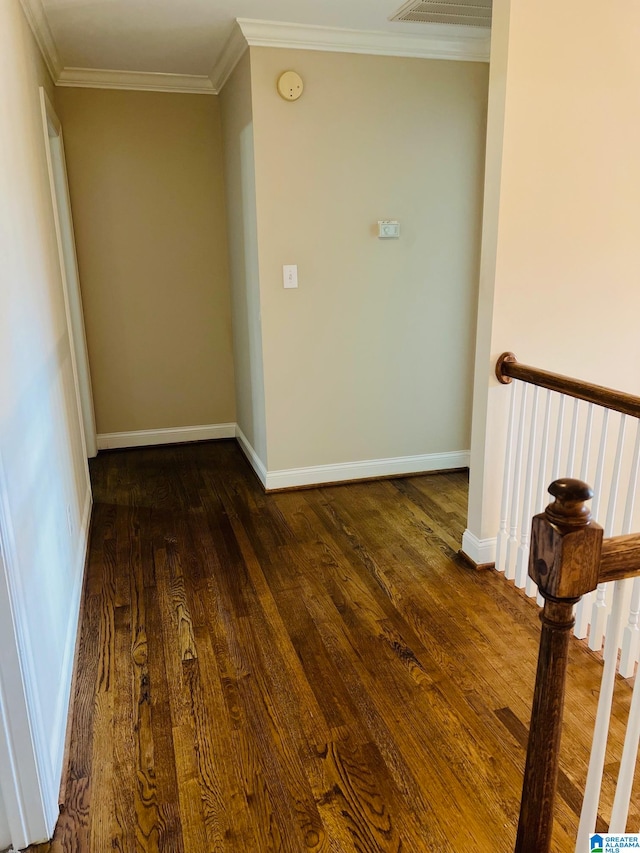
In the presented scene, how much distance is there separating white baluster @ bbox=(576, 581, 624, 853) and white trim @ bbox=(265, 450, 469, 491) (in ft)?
8.89

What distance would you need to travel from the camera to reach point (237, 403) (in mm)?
4652

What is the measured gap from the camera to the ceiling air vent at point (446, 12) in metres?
2.89

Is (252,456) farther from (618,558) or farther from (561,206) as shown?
(618,558)

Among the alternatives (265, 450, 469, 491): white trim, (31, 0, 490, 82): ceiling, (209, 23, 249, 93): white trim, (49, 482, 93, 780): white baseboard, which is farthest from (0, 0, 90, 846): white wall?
(265, 450, 469, 491): white trim

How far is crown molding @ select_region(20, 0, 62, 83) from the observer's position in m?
2.67

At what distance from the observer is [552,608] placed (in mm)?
968

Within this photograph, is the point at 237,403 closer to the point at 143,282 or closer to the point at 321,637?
the point at 143,282

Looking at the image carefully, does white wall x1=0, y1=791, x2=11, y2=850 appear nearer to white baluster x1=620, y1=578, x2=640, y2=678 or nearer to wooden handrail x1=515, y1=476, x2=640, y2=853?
wooden handrail x1=515, y1=476, x2=640, y2=853

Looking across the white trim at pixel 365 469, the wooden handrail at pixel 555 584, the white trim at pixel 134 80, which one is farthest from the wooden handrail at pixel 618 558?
the white trim at pixel 134 80

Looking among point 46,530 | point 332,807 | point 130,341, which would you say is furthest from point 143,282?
point 332,807

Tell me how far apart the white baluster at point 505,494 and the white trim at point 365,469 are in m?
1.22

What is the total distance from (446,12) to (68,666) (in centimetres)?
325

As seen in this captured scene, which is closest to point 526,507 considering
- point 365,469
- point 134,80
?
point 365,469

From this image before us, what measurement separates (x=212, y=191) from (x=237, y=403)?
4.87 ft
